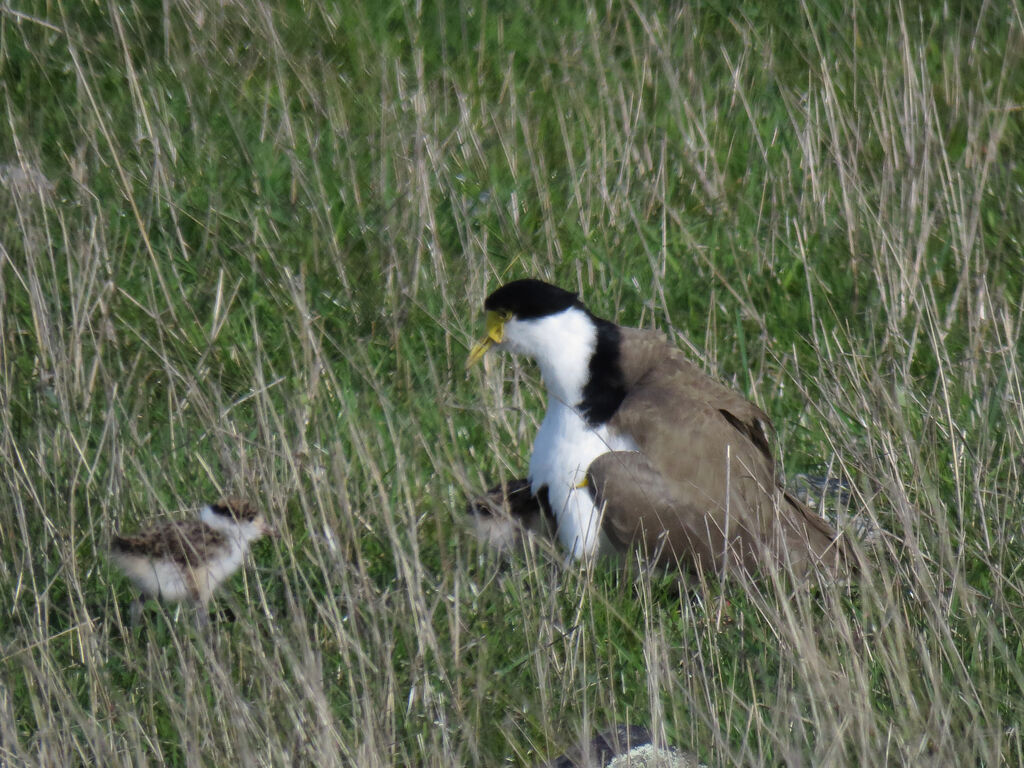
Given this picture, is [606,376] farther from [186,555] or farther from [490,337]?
[186,555]

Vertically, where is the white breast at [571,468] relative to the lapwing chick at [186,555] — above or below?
below

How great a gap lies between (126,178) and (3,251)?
75 cm

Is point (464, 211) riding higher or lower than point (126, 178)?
lower

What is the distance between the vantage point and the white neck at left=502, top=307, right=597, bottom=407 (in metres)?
4.66

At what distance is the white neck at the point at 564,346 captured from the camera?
183 inches

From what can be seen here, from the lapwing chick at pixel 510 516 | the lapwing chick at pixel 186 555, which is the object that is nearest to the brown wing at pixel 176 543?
the lapwing chick at pixel 186 555

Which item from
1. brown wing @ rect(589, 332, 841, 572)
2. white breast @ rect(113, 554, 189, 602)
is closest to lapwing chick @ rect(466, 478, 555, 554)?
brown wing @ rect(589, 332, 841, 572)

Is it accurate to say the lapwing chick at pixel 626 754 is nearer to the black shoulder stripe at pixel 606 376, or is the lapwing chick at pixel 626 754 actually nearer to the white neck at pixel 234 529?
the white neck at pixel 234 529

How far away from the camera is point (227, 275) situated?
5492 millimetres

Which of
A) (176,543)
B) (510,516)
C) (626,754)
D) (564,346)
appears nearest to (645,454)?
(564,346)

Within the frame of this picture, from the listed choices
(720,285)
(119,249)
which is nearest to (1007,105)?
(720,285)

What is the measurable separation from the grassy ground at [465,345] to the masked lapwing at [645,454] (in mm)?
203

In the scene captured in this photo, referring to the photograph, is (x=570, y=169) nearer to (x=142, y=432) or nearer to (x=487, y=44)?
(x=487, y=44)

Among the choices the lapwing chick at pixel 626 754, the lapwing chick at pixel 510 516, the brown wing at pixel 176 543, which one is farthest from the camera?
the lapwing chick at pixel 510 516
